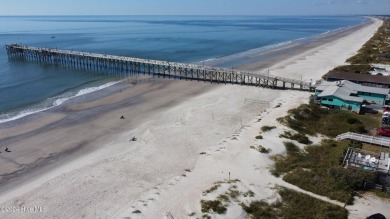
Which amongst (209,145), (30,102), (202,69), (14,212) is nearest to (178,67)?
(202,69)

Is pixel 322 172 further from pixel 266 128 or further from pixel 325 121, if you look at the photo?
pixel 325 121

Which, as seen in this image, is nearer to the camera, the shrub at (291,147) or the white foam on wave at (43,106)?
the shrub at (291,147)

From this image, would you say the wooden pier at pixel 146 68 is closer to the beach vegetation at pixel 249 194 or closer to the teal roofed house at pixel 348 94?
the teal roofed house at pixel 348 94

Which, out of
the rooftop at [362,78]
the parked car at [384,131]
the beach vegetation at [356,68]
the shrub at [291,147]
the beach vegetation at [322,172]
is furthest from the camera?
the beach vegetation at [356,68]

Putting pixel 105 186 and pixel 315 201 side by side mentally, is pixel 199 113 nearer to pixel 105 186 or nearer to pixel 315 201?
pixel 105 186

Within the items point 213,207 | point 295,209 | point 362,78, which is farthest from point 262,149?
point 362,78

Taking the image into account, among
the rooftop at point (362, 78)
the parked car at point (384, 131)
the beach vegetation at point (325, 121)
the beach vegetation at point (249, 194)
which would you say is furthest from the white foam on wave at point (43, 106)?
the parked car at point (384, 131)
